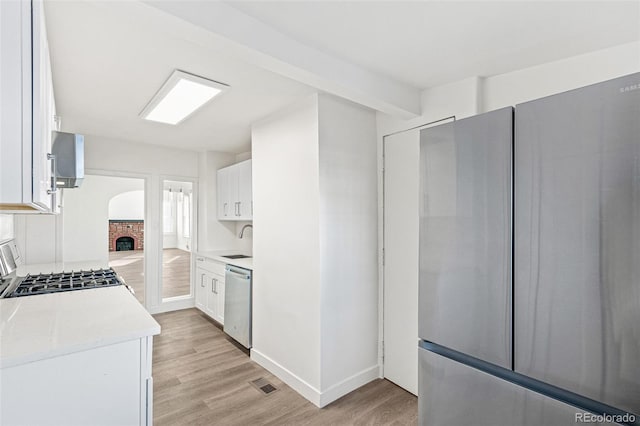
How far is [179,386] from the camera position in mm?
2701

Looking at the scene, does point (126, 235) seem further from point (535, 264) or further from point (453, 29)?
point (535, 264)

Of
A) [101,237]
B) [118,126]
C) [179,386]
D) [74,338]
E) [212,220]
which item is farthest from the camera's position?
[212,220]

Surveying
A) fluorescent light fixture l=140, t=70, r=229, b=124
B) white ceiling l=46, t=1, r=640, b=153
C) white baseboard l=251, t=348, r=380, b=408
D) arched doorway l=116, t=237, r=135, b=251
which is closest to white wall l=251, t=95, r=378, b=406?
white baseboard l=251, t=348, r=380, b=408

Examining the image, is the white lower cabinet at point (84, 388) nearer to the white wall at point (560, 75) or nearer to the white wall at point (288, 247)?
the white wall at point (288, 247)

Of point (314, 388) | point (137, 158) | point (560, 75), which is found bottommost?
point (314, 388)

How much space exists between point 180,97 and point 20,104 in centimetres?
180

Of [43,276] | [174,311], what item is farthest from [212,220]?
[43,276]

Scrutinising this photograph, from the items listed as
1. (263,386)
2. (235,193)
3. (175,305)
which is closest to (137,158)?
(235,193)

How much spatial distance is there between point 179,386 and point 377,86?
287 centimetres

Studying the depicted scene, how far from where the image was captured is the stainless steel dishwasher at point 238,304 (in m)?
3.30

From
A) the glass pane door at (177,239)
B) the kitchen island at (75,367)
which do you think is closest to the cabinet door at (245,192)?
the glass pane door at (177,239)

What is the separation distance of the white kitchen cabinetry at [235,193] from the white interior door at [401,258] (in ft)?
6.24

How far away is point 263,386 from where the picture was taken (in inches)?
107

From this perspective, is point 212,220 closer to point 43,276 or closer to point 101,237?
point 101,237
